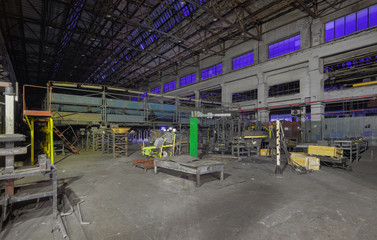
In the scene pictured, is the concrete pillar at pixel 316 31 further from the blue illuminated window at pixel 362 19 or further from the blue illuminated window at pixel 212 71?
the blue illuminated window at pixel 212 71

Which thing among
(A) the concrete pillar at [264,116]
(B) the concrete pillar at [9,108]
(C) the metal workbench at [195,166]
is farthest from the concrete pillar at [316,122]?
(B) the concrete pillar at [9,108]

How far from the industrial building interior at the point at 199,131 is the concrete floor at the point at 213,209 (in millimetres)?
38

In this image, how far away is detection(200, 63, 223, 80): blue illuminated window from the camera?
24394mm

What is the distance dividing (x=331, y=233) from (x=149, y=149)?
840cm

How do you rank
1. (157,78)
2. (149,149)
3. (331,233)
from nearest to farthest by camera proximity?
1. (331,233)
2. (149,149)
3. (157,78)

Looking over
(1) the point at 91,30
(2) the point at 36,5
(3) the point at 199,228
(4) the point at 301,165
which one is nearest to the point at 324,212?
(3) the point at 199,228

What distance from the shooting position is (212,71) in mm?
25359

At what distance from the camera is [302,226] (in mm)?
3586

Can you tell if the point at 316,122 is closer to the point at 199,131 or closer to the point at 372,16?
the point at 372,16

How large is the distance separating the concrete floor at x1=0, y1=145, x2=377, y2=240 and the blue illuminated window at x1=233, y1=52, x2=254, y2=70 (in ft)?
54.8

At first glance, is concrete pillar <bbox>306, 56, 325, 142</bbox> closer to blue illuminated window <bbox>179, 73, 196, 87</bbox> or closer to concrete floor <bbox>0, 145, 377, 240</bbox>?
concrete floor <bbox>0, 145, 377, 240</bbox>

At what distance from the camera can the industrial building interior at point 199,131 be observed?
A: 377 centimetres

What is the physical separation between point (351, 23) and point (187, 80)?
19.5 metres

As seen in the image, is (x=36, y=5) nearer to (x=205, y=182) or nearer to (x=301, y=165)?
(x=205, y=182)
